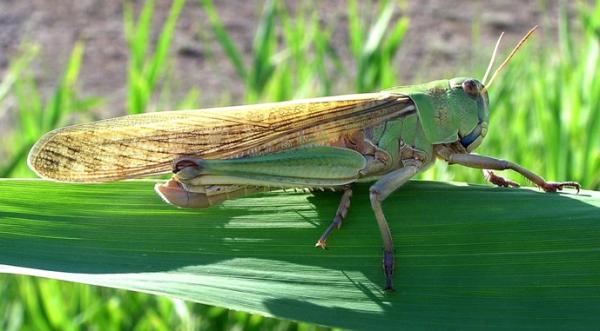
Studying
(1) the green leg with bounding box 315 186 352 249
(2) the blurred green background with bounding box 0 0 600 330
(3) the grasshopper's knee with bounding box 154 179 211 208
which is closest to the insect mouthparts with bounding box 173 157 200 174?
(3) the grasshopper's knee with bounding box 154 179 211 208

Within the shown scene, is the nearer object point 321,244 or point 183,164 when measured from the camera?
point 321,244

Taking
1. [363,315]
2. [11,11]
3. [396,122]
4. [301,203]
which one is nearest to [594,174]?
[396,122]

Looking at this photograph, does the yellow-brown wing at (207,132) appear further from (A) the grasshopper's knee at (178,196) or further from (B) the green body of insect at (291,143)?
(A) the grasshopper's knee at (178,196)

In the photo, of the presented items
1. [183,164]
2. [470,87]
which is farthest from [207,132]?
[470,87]

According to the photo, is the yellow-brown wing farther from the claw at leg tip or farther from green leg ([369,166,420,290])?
the claw at leg tip

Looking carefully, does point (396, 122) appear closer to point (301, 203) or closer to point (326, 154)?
point (326, 154)

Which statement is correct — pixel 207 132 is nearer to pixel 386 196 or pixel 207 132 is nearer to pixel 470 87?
pixel 386 196
